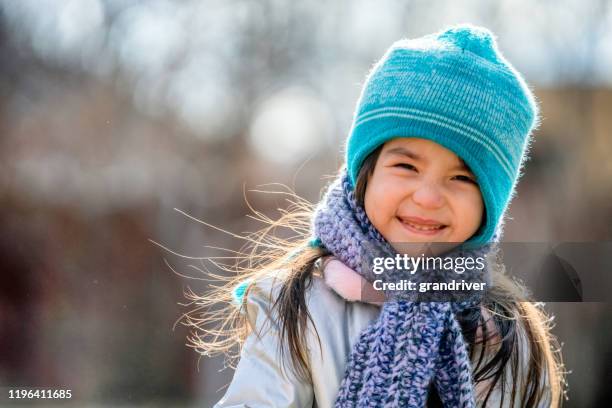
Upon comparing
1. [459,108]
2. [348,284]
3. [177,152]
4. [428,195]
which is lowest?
[348,284]

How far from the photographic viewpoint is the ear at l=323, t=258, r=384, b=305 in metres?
1.24

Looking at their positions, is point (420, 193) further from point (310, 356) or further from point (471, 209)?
point (310, 356)

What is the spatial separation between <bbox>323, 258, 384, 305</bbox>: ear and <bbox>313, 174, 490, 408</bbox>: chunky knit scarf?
0.01 meters

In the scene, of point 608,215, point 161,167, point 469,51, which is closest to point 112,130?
point 161,167

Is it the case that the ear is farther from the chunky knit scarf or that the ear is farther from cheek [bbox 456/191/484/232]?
cheek [bbox 456/191/484/232]

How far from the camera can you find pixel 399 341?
1.20m

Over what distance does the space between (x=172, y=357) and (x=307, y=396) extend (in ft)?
9.41

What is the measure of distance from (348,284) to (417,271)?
12 centimetres

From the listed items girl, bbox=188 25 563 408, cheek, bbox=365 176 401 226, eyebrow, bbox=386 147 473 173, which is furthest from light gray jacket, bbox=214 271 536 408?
eyebrow, bbox=386 147 473 173

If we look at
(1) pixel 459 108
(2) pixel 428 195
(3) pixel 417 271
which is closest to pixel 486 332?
(3) pixel 417 271

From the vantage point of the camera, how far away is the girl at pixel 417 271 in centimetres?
119

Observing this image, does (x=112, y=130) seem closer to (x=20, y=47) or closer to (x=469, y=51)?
(x=20, y=47)

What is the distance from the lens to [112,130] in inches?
170

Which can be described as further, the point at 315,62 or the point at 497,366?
the point at 315,62
